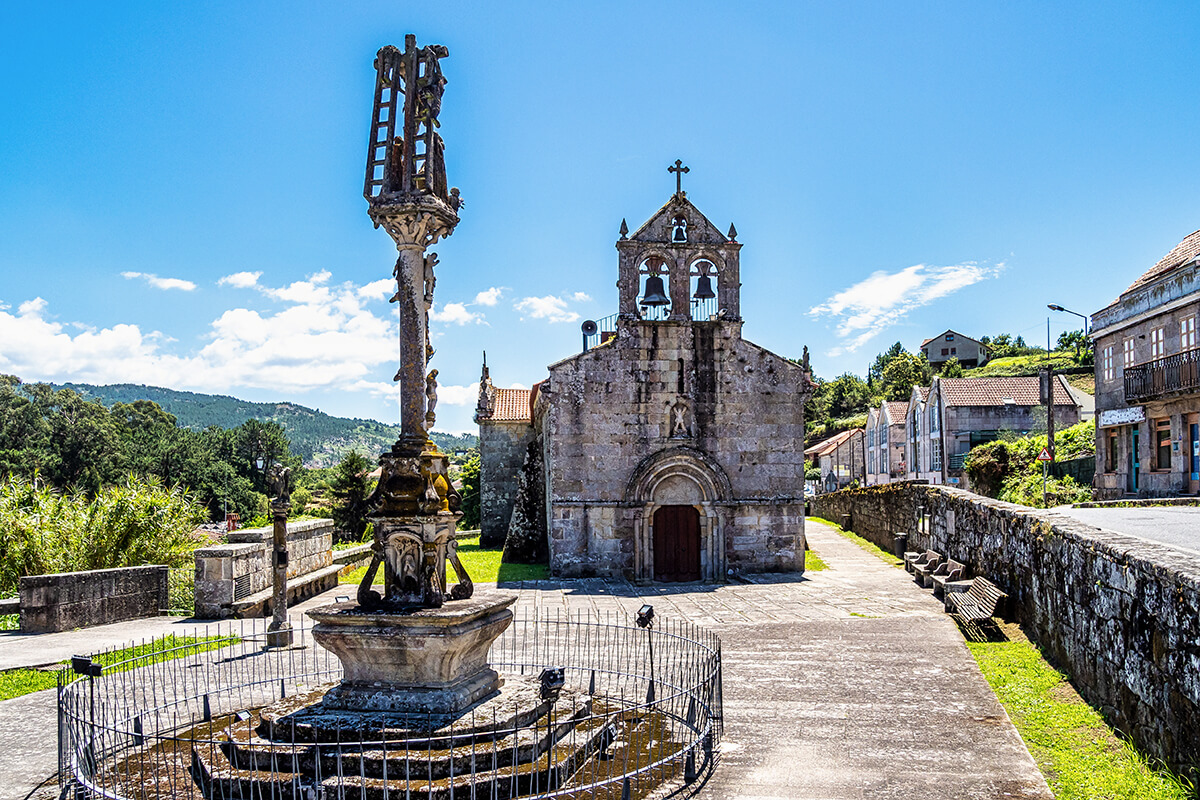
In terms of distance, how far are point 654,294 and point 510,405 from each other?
47.4 ft

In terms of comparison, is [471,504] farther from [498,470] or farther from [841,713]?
[841,713]

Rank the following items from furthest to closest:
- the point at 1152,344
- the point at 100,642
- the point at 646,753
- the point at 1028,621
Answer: the point at 1152,344
the point at 100,642
the point at 1028,621
the point at 646,753

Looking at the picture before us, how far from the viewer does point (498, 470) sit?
3484cm

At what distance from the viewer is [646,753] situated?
7.38 metres

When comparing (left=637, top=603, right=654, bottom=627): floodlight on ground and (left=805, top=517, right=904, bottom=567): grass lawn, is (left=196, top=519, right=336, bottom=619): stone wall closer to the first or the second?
(left=637, top=603, right=654, bottom=627): floodlight on ground

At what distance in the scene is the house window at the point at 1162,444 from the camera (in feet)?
82.3

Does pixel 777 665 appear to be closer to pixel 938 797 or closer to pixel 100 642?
pixel 938 797

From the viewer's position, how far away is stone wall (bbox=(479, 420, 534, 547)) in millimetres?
34500

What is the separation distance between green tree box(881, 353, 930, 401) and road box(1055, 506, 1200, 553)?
68.6 metres

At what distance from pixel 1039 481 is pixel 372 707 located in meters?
27.1

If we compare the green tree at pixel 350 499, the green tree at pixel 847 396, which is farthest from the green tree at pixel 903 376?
the green tree at pixel 350 499

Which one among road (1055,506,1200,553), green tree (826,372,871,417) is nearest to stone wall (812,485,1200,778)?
road (1055,506,1200,553)

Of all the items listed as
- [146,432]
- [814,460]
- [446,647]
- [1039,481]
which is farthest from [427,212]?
[146,432]

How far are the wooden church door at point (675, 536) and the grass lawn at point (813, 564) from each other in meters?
3.20
